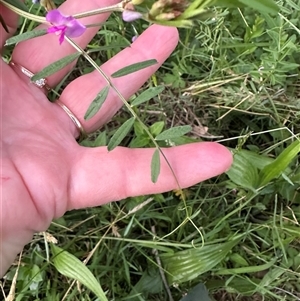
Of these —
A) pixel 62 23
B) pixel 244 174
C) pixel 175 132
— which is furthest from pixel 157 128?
pixel 62 23

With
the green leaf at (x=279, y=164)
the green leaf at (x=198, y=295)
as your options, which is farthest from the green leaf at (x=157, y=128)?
the green leaf at (x=198, y=295)

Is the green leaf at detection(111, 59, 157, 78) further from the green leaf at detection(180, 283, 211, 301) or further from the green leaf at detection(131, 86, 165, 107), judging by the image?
the green leaf at detection(180, 283, 211, 301)

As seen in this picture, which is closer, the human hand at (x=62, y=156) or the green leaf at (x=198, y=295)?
the human hand at (x=62, y=156)

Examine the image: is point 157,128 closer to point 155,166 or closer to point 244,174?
point 155,166

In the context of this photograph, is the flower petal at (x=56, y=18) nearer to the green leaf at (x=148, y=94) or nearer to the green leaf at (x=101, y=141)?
the green leaf at (x=148, y=94)

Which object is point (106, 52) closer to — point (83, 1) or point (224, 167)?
point (83, 1)

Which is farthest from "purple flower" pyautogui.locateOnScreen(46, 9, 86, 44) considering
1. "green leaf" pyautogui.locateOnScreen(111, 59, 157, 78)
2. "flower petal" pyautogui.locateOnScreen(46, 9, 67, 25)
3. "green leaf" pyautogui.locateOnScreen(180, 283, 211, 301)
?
"green leaf" pyautogui.locateOnScreen(180, 283, 211, 301)
